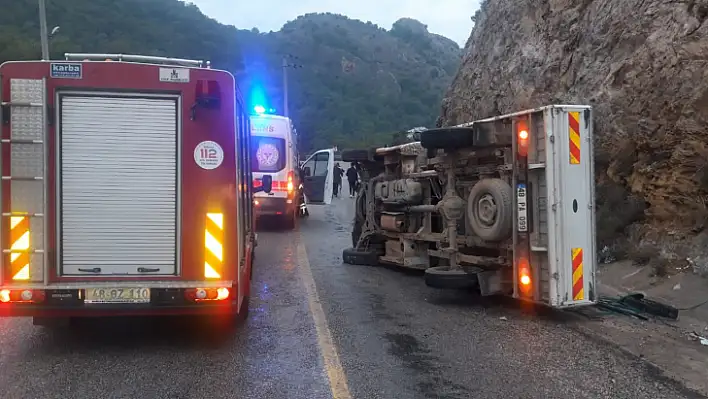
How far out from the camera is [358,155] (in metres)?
11.7

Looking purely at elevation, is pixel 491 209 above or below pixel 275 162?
below

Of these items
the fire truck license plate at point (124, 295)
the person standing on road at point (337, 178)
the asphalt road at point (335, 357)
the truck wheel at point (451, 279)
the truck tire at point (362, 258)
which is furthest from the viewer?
the person standing on road at point (337, 178)

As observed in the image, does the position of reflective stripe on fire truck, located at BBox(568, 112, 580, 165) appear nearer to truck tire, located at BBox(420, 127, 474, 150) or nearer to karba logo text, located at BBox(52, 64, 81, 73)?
truck tire, located at BBox(420, 127, 474, 150)

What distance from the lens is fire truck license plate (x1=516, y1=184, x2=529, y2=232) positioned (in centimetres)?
710

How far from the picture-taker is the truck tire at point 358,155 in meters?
11.4

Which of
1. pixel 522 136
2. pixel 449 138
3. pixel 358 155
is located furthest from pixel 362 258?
pixel 522 136

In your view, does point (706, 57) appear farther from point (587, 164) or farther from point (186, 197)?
point (186, 197)

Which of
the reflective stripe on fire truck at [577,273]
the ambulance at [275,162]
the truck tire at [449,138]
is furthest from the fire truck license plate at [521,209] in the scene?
the ambulance at [275,162]

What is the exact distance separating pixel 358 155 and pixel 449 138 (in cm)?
379

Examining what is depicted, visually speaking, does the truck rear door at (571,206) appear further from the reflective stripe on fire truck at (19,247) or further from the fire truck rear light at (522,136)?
the reflective stripe on fire truck at (19,247)

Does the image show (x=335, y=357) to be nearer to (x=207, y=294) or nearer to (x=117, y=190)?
(x=207, y=294)

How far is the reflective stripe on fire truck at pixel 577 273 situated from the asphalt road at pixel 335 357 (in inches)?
14.7

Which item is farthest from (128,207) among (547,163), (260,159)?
(260,159)

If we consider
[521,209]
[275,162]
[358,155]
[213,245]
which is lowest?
[213,245]
